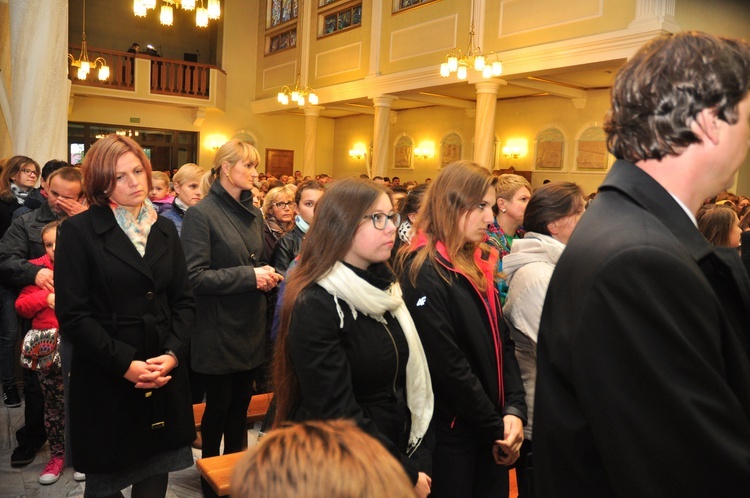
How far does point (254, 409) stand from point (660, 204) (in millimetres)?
3584

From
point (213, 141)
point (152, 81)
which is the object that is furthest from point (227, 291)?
point (213, 141)

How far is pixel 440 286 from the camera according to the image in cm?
233

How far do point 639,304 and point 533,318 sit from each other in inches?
64.7

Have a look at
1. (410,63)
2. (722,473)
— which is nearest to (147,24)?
(410,63)

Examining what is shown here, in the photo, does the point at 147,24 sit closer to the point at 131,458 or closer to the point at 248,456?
the point at 131,458

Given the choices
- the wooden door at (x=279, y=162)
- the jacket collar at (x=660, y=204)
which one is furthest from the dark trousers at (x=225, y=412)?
the wooden door at (x=279, y=162)

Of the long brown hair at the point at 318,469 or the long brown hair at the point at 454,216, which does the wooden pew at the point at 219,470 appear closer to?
the long brown hair at the point at 454,216

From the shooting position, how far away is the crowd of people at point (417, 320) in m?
0.96

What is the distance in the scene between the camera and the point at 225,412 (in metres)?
3.25

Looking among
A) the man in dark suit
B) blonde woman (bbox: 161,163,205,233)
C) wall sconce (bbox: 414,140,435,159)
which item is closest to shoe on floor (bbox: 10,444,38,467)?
blonde woman (bbox: 161,163,205,233)

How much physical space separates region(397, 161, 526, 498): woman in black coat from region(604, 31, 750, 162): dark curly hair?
1.28m

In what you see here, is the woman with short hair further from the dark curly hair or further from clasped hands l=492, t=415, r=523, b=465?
the dark curly hair

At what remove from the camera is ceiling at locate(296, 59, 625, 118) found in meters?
11.3

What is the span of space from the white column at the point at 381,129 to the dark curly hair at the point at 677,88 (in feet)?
45.2
